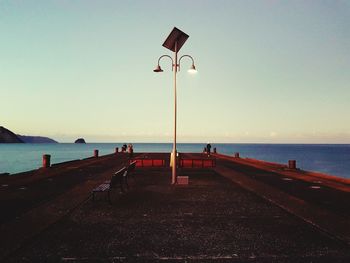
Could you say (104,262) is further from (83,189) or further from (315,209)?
(83,189)

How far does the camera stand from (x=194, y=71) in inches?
564

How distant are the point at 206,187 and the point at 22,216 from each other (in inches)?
285

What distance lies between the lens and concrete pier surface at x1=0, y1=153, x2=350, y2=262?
5266 millimetres

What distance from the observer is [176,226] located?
22.8 ft

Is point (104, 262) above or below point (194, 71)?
below

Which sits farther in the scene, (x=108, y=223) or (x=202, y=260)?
(x=108, y=223)

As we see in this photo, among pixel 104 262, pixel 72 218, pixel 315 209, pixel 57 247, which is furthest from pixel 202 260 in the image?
pixel 315 209

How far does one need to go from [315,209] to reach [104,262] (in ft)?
20.1

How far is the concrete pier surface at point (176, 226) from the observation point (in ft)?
17.3

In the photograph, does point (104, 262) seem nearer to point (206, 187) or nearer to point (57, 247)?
point (57, 247)

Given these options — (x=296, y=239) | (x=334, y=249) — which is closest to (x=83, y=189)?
(x=296, y=239)

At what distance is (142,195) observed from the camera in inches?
429

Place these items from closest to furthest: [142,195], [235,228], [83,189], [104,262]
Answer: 1. [104,262]
2. [235,228]
3. [142,195]
4. [83,189]

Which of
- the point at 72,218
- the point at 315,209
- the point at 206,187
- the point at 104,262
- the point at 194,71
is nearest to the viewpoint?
the point at 104,262
